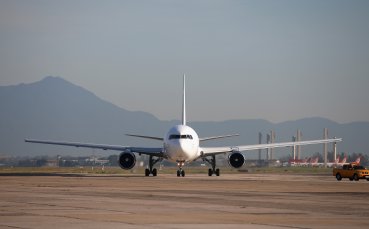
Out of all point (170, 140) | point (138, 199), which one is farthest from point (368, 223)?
point (170, 140)

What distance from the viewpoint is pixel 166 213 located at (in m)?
26.8

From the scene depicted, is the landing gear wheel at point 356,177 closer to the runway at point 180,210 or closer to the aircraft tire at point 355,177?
the aircraft tire at point 355,177

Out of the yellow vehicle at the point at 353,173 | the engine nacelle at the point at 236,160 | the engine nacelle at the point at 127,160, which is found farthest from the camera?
the engine nacelle at the point at 236,160

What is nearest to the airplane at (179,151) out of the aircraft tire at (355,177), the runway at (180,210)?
the aircraft tire at (355,177)

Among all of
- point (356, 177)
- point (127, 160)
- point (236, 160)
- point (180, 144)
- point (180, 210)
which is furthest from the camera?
point (236, 160)

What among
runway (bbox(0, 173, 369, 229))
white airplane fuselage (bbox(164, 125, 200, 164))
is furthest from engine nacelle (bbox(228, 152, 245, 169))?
runway (bbox(0, 173, 369, 229))

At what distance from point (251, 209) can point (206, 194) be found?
9.73 metres

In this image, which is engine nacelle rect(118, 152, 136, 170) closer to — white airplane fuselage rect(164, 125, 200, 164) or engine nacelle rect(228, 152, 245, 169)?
white airplane fuselage rect(164, 125, 200, 164)

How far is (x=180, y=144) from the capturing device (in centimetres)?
7050

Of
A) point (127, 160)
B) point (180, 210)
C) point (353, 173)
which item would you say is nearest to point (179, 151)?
point (127, 160)

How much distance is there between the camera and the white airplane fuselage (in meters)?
70.8

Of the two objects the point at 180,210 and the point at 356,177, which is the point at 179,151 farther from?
the point at 180,210

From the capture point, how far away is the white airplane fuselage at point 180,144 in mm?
70750

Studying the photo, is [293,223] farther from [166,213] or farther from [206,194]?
[206,194]
